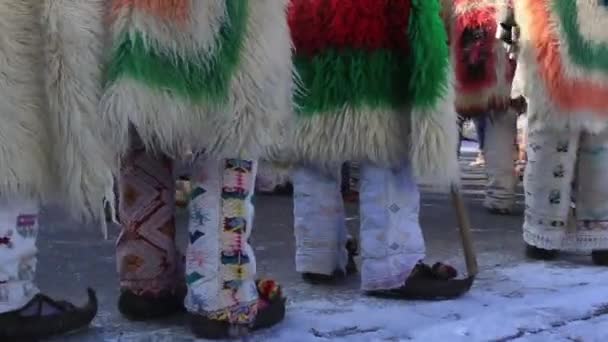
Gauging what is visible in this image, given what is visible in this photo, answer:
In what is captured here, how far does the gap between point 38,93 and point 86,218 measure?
12.4 inches

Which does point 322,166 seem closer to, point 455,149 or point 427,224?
point 455,149

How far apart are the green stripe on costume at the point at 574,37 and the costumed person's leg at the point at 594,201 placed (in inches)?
12.4

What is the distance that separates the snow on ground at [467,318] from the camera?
8.37 ft

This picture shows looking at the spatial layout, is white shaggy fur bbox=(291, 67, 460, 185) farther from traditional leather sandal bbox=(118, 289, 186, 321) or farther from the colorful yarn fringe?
traditional leather sandal bbox=(118, 289, 186, 321)

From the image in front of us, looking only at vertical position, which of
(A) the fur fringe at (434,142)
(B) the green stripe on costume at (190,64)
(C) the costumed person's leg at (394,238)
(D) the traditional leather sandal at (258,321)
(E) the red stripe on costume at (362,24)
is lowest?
(D) the traditional leather sandal at (258,321)

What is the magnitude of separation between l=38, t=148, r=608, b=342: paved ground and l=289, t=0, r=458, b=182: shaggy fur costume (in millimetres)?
438

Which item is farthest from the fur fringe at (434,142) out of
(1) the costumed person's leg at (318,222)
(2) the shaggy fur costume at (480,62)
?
(2) the shaggy fur costume at (480,62)

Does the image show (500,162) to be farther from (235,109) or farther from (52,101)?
(52,101)

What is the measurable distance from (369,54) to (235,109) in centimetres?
72

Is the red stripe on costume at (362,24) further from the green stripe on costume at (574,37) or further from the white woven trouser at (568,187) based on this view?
the white woven trouser at (568,187)

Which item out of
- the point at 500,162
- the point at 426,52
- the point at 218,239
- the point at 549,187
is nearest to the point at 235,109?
the point at 218,239

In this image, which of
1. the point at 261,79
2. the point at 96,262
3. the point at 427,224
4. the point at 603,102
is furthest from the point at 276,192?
the point at 261,79

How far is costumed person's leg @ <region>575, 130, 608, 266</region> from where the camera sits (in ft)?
11.5

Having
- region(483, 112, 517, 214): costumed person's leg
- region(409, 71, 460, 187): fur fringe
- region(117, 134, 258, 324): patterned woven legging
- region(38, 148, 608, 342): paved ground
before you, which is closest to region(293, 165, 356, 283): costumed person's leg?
region(38, 148, 608, 342): paved ground
